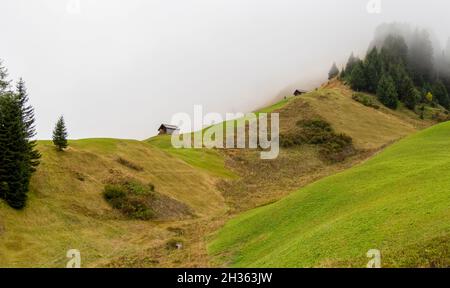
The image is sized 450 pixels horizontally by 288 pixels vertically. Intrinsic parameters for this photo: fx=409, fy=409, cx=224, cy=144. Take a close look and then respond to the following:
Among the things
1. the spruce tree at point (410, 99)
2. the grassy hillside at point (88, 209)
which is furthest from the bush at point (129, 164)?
the spruce tree at point (410, 99)

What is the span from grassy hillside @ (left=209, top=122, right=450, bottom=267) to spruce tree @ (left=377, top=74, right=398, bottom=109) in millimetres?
94552

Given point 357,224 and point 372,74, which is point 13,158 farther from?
point 372,74

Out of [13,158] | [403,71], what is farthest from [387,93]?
[13,158]

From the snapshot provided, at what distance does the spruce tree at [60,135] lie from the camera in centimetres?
5672

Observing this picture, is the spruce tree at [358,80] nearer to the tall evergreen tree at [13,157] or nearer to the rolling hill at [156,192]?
the rolling hill at [156,192]

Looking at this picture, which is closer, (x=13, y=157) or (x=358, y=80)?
(x=13, y=157)

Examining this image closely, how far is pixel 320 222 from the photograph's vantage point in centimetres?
2950

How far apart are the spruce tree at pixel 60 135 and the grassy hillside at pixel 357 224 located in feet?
96.5

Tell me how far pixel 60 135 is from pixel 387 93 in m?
111

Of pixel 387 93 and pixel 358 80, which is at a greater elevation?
pixel 358 80

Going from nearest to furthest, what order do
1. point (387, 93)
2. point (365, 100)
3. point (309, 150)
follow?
point (309, 150)
point (365, 100)
point (387, 93)

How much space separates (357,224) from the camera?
24.3 meters

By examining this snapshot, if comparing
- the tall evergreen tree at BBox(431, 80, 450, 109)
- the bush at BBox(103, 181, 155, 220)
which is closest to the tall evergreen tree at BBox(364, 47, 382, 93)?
the tall evergreen tree at BBox(431, 80, 450, 109)
